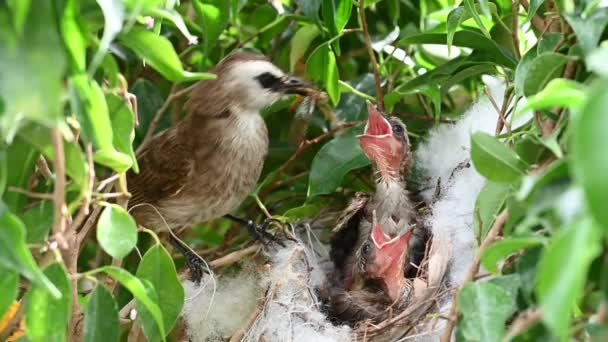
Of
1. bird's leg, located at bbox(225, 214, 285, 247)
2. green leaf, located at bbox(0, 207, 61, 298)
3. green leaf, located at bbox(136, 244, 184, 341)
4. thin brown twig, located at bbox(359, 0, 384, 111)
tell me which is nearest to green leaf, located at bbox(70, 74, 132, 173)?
green leaf, located at bbox(0, 207, 61, 298)

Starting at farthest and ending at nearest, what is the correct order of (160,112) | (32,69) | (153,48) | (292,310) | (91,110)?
(160,112), (292,310), (153,48), (91,110), (32,69)

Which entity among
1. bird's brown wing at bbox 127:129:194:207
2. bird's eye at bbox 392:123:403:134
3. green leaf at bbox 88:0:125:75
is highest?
green leaf at bbox 88:0:125:75

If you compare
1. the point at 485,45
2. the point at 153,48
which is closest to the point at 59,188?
the point at 153,48

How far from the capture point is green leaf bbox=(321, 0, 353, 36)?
1459mm

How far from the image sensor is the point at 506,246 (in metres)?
0.87

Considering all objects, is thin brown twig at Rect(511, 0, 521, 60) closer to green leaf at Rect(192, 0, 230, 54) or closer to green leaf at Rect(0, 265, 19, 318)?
green leaf at Rect(192, 0, 230, 54)

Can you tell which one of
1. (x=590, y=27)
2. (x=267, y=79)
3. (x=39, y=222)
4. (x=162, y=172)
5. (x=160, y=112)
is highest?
(x=590, y=27)

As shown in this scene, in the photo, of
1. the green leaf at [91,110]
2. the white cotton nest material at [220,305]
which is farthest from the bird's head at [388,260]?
the green leaf at [91,110]

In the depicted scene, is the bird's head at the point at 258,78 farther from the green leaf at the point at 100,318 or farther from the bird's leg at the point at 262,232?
the green leaf at the point at 100,318

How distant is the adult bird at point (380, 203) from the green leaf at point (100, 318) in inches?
26.8

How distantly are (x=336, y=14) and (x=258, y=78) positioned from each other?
0.29 meters

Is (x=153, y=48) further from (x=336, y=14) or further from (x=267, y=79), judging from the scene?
(x=267, y=79)

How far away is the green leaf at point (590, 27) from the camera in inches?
Result: 38.1

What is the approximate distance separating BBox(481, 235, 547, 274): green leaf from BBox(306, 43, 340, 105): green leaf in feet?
2.30
